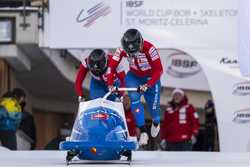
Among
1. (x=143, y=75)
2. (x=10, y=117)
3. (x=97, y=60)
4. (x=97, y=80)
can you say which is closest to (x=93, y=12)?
(x=10, y=117)

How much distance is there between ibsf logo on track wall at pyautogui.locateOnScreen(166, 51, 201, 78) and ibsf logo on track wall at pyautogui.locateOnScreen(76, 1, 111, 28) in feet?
9.96

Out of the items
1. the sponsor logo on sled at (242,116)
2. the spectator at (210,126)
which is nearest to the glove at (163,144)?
the spectator at (210,126)

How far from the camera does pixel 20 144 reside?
1150cm

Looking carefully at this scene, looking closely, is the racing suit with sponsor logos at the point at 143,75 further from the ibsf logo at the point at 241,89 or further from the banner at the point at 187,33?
the ibsf logo at the point at 241,89

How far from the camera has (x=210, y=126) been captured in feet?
42.2

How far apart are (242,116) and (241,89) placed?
0.37 m

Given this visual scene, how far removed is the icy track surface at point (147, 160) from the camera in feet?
22.6

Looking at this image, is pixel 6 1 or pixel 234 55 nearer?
pixel 234 55

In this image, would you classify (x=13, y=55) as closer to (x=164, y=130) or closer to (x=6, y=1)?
(x=6, y=1)

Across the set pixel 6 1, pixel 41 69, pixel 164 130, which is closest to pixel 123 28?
pixel 164 130

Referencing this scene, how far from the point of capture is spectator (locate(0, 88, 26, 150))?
10.5 m

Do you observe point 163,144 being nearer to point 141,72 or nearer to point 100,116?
point 141,72

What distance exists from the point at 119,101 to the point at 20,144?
375cm

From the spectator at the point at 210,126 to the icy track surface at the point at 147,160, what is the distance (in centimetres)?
422
